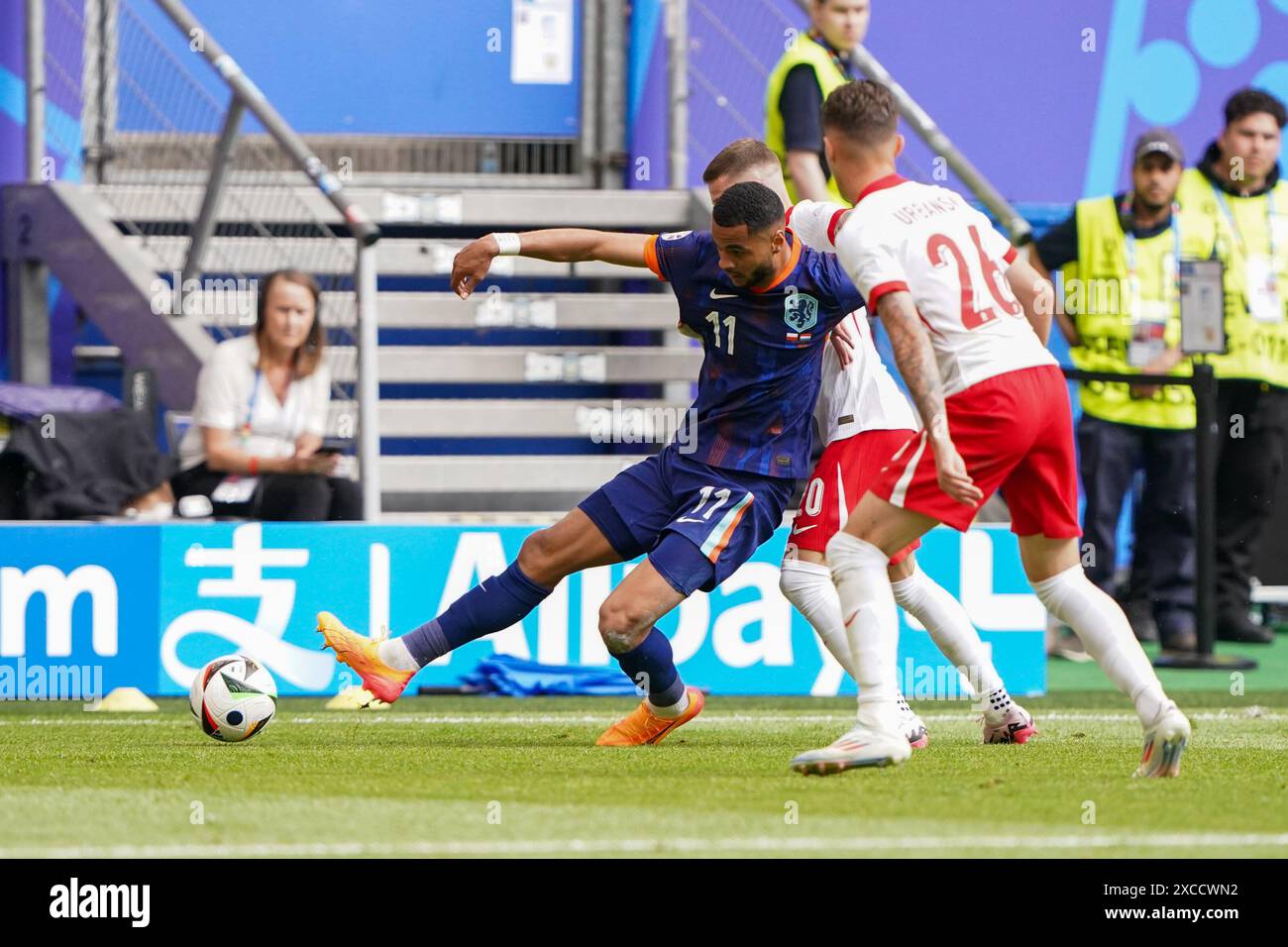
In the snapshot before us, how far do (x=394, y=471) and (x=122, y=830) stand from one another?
671cm

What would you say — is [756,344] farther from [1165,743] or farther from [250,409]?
[250,409]

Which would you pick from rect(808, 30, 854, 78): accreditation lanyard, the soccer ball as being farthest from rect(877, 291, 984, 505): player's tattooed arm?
rect(808, 30, 854, 78): accreditation lanyard

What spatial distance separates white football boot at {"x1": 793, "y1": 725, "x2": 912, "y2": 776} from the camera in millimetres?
5426

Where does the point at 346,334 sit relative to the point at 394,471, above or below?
above

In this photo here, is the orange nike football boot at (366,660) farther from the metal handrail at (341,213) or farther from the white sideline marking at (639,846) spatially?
the metal handrail at (341,213)

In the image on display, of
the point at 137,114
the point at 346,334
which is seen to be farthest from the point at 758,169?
the point at 137,114

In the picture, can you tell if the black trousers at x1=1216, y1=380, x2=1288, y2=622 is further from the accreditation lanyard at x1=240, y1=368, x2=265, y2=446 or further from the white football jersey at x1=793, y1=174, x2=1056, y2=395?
the white football jersey at x1=793, y1=174, x2=1056, y2=395

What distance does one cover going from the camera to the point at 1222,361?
439 inches

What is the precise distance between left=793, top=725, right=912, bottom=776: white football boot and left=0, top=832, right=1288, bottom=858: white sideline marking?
1065 mm

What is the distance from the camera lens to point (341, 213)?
33.4 ft

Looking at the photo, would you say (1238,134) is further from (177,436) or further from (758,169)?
(177,436)

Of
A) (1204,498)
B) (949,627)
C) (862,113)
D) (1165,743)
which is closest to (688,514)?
(949,627)

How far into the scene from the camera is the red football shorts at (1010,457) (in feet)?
17.7

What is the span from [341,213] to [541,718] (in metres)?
3.40
